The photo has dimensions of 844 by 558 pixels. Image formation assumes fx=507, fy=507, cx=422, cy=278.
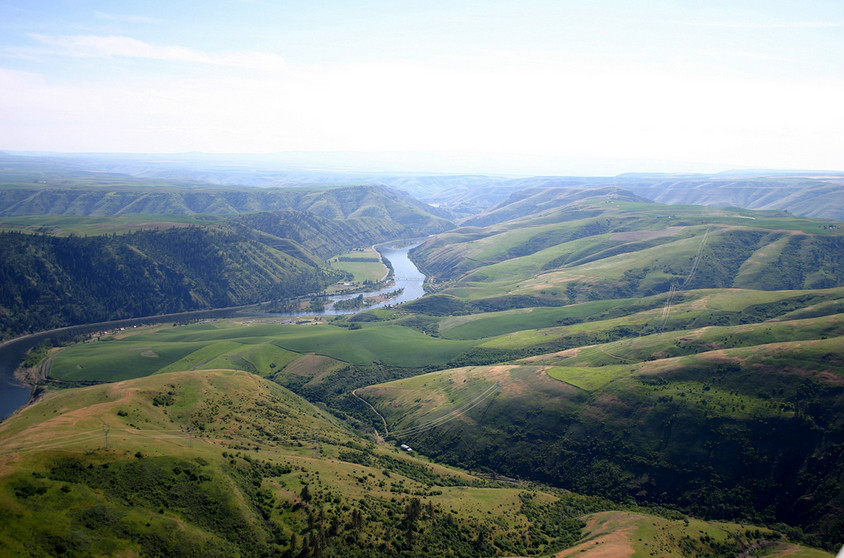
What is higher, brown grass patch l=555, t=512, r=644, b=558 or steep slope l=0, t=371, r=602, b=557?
steep slope l=0, t=371, r=602, b=557

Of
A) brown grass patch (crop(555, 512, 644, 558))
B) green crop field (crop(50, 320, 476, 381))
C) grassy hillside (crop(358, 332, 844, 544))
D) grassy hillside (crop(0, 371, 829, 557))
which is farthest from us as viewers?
green crop field (crop(50, 320, 476, 381))

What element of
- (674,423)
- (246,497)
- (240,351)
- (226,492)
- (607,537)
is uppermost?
(226,492)

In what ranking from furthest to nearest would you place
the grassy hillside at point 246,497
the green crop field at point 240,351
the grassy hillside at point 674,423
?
the green crop field at point 240,351
the grassy hillside at point 674,423
the grassy hillside at point 246,497

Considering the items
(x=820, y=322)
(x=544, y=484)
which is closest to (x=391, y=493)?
(x=544, y=484)

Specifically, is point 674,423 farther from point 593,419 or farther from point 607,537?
point 607,537

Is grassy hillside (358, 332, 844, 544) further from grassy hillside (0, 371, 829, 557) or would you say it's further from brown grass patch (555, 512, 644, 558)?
brown grass patch (555, 512, 644, 558)

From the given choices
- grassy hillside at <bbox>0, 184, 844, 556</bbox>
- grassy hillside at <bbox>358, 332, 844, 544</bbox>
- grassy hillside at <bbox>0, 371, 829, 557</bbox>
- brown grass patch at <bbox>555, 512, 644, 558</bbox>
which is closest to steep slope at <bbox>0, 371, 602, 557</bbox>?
grassy hillside at <bbox>0, 371, 829, 557</bbox>

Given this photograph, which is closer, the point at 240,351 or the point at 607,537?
the point at 607,537

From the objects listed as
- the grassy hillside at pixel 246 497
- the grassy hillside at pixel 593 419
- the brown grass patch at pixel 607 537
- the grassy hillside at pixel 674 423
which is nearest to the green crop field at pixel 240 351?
the grassy hillside at pixel 593 419

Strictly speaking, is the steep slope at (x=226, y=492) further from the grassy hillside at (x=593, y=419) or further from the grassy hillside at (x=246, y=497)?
the grassy hillside at (x=593, y=419)

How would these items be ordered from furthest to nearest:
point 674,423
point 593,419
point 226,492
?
point 593,419 → point 674,423 → point 226,492

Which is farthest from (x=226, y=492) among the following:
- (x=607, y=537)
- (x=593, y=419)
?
(x=593, y=419)

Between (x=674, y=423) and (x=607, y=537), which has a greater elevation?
(x=674, y=423)
